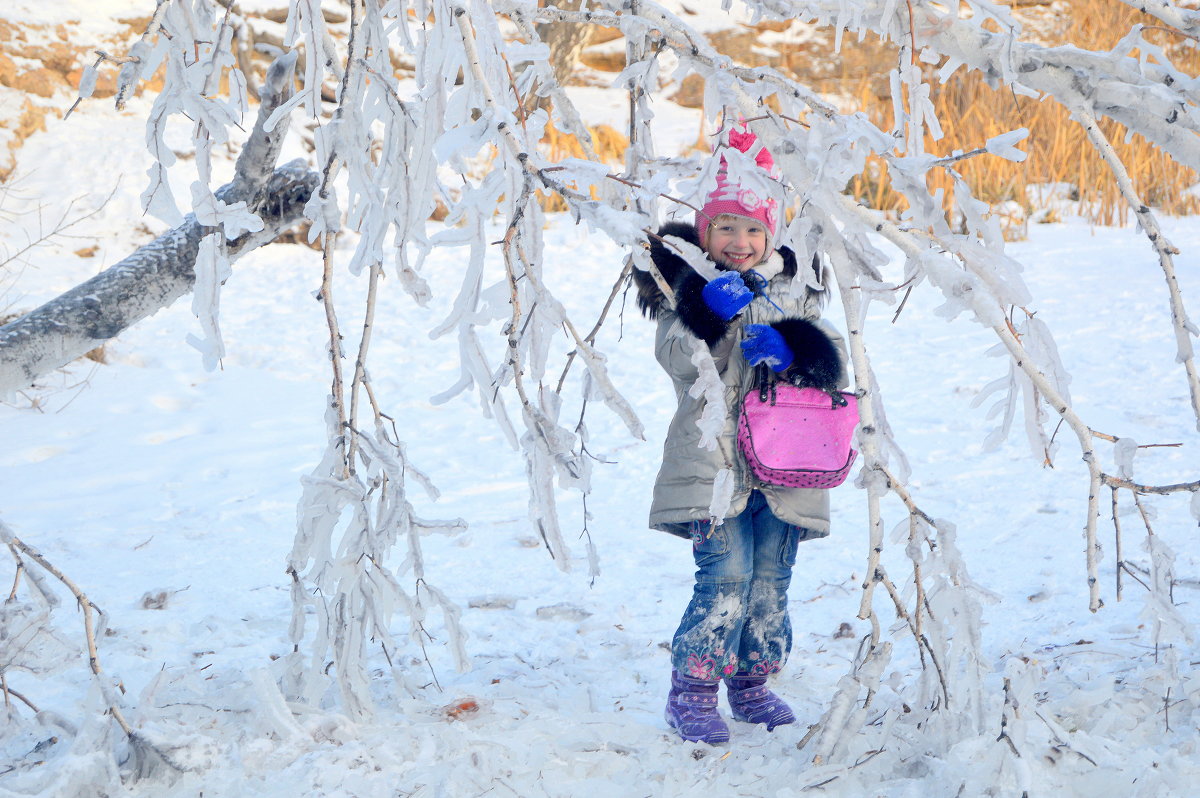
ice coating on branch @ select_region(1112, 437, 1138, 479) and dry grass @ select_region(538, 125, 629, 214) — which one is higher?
ice coating on branch @ select_region(1112, 437, 1138, 479)

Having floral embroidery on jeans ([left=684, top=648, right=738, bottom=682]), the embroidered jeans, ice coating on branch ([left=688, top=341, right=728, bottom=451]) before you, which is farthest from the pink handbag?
ice coating on branch ([left=688, top=341, right=728, bottom=451])

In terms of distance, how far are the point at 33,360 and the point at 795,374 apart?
1.51 meters

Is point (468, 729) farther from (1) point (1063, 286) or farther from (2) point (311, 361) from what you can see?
(1) point (1063, 286)

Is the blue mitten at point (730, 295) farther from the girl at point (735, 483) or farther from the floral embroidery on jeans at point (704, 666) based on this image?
the floral embroidery on jeans at point (704, 666)

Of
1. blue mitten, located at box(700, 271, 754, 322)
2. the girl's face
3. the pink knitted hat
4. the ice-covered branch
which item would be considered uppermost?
the ice-covered branch

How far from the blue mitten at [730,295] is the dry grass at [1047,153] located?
223 inches

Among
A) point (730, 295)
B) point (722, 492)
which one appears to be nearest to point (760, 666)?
point (730, 295)

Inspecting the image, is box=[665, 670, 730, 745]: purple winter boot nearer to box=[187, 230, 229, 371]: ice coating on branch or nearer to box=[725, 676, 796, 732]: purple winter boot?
box=[725, 676, 796, 732]: purple winter boot

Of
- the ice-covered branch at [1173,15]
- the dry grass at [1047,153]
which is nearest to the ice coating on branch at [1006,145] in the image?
the ice-covered branch at [1173,15]

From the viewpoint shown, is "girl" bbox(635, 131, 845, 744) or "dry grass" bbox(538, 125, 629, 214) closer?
"girl" bbox(635, 131, 845, 744)

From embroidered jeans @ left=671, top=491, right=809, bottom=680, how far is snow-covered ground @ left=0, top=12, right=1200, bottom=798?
0.16 metres

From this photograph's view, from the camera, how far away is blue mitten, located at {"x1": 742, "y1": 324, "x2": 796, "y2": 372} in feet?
6.30

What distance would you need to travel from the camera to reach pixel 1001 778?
1.47 metres

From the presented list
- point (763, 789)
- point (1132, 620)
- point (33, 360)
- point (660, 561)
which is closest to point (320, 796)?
point (763, 789)
